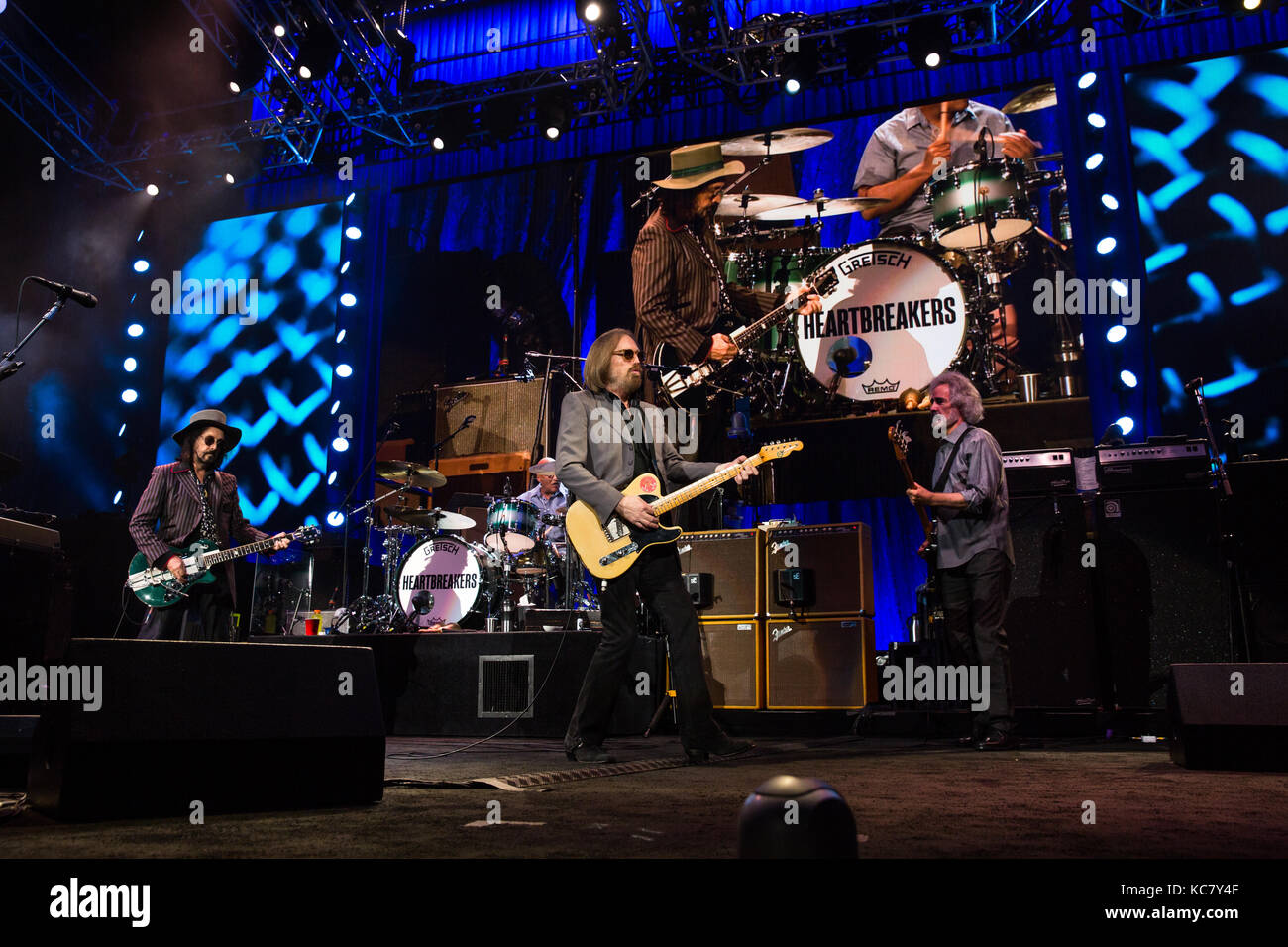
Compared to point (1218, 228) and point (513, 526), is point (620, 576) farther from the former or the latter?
point (1218, 228)

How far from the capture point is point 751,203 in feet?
31.3

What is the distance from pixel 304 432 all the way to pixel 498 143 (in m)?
4.08

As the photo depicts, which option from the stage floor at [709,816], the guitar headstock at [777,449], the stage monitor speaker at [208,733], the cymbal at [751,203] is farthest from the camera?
the cymbal at [751,203]

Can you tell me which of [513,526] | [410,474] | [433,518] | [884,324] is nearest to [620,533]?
[513,526]

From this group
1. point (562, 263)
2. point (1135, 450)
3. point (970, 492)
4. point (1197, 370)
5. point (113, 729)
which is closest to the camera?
point (113, 729)

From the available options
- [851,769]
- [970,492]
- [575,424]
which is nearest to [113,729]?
[575,424]

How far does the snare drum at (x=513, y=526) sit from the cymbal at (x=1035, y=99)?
5.98 m

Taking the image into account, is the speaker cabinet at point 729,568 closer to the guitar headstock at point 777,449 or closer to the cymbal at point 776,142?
the guitar headstock at point 777,449

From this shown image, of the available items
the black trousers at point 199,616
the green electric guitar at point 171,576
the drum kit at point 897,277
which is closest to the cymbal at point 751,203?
the drum kit at point 897,277

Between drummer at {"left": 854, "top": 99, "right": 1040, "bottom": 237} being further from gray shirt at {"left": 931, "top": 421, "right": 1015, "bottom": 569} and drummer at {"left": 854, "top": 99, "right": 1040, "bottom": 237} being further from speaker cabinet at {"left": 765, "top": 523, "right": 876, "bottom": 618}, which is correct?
gray shirt at {"left": 931, "top": 421, "right": 1015, "bottom": 569}

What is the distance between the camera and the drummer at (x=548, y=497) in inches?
339

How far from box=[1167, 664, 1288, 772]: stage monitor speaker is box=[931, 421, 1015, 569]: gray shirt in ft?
5.18

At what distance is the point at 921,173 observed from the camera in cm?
934
